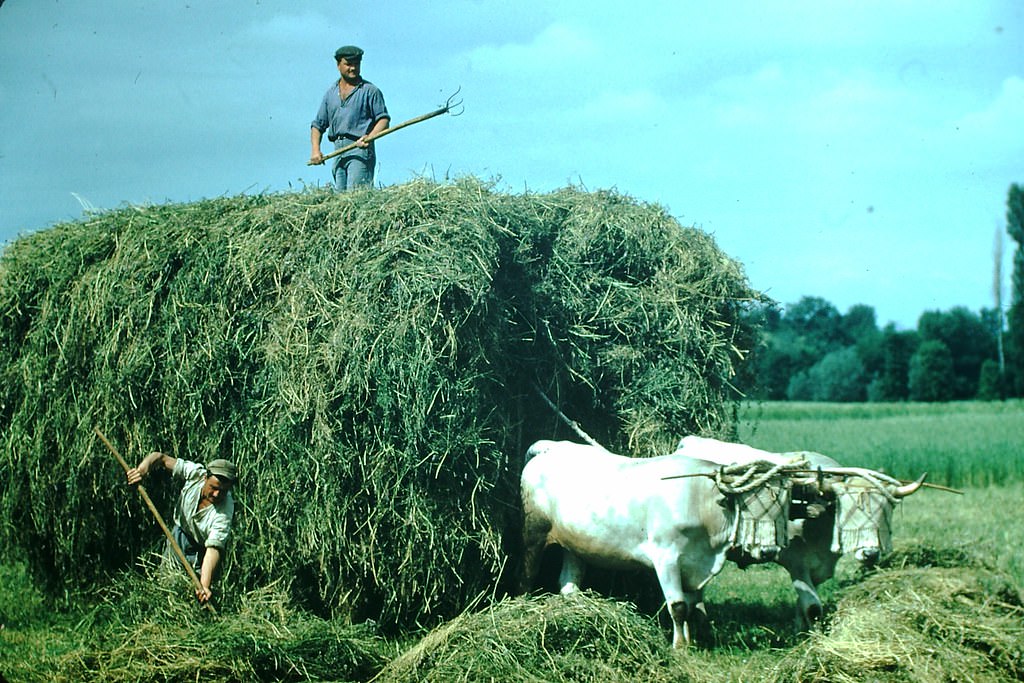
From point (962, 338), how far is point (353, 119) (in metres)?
59.4

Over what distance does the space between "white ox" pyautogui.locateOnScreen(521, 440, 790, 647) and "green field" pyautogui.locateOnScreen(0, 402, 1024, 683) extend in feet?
2.02

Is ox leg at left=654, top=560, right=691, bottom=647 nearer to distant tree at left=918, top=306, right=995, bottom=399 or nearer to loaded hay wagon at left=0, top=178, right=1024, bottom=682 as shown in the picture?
loaded hay wagon at left=0, top=178, right=1024, bottom=682

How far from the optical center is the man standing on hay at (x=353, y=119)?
1016cm

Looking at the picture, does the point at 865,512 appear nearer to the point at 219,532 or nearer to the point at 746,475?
the point at 746,475

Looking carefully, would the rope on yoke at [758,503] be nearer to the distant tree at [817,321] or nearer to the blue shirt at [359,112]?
the blue shirt at [359,112]

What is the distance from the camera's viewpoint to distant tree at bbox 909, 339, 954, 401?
5878 cm

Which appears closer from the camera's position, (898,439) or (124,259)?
(124,259)

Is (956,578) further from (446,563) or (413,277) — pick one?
(413,277)

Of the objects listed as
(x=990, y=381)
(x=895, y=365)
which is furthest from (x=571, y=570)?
(x=895, y=365)

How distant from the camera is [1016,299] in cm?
5194

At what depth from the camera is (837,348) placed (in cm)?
7744

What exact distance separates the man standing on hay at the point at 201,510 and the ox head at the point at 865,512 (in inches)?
173

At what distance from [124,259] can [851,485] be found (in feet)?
19.9

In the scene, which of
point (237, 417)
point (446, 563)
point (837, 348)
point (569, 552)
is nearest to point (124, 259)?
point (237, 417)
